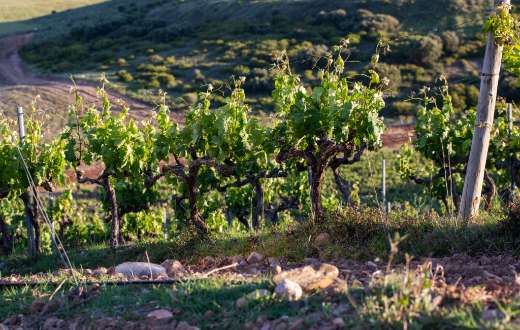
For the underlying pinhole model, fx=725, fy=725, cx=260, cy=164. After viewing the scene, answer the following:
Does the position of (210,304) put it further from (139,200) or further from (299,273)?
(139,200)

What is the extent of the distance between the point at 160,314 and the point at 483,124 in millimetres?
4156

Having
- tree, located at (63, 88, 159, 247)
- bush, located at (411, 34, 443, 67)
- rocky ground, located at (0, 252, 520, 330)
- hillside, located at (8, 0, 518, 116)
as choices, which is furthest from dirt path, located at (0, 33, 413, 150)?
rocky ground, located at (0, 252, 520, 330)

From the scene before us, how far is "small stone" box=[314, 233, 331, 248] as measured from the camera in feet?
23.6

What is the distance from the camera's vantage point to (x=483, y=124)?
24.0 ft

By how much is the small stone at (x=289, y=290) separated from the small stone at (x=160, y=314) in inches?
28.4

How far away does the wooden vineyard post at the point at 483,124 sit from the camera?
7.33 metres

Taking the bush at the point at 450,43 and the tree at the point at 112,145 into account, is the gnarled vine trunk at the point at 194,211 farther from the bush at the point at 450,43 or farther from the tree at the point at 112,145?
the bush at the point at 450,43

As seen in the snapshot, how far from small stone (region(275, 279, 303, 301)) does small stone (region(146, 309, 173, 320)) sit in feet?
2.36

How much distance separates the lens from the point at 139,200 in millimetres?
14492

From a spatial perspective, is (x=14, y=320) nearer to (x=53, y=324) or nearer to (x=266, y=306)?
(x=53, y=324)

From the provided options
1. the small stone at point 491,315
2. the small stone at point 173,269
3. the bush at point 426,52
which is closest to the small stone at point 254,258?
the small stone at point 173,269

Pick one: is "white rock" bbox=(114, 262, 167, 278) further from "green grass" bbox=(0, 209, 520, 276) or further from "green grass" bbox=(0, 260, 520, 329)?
"green grass" bbox=(0, 209, 520, 276)

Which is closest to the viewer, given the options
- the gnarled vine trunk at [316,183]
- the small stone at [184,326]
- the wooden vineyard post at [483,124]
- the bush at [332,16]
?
the small stone at [184,326]

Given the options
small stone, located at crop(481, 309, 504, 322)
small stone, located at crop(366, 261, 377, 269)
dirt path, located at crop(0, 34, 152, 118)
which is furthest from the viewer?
dirt path, located at crop(0, 34, 152, 118)
